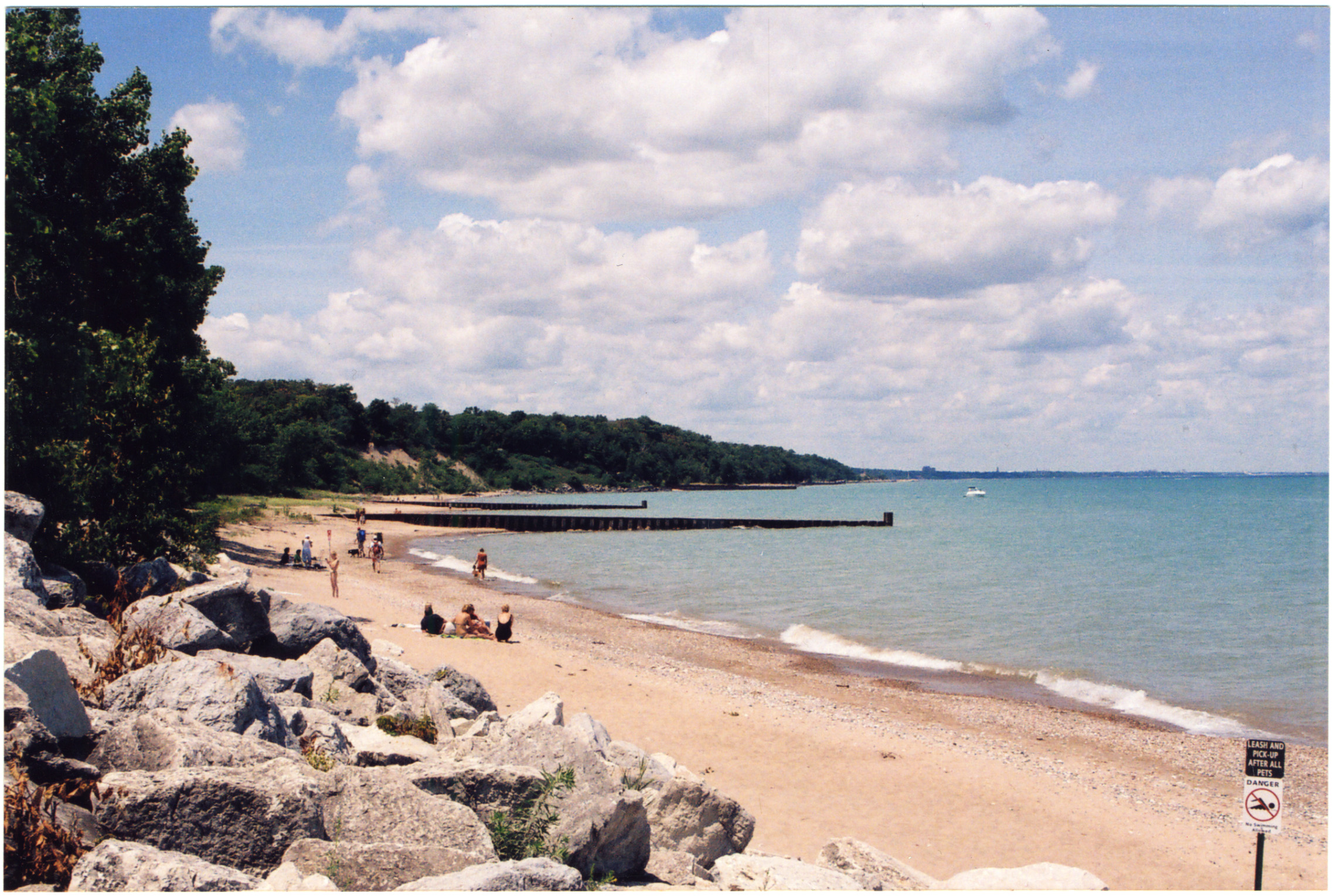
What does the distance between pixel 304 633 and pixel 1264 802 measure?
11.0 meters

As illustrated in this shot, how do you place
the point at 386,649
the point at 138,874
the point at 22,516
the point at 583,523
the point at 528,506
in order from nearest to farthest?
1. the point at 138,874
2. the point at 22,516
3. the point at 386,649
4. the point at 583,523
5. the point at 528,506

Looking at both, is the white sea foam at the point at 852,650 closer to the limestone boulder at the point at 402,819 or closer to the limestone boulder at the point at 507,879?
the limestone boulder at the point at 402,819

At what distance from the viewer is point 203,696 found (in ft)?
22.7

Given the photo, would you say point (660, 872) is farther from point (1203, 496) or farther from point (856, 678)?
point (1203, 496)

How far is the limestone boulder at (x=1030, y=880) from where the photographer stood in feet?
21.4

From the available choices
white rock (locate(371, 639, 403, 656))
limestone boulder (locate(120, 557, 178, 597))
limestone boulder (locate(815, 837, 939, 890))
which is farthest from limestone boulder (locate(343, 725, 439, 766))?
white rock (locate(371, 639, 403, 656))

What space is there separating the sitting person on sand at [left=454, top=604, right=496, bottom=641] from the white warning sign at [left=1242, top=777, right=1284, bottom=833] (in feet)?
53.4

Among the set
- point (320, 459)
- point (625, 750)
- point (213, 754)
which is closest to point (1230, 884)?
point (625, 750)

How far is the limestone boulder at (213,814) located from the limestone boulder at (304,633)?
6435 millimetres

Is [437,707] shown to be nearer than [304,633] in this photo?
Yes

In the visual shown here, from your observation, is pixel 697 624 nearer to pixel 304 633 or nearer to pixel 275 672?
pixel 304 633

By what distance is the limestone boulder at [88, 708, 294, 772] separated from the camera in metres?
5.91

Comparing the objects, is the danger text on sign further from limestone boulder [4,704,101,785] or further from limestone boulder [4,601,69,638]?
limestone boulder [4,601,69,638]

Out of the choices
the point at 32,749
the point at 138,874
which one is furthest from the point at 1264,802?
the point at 32,749
